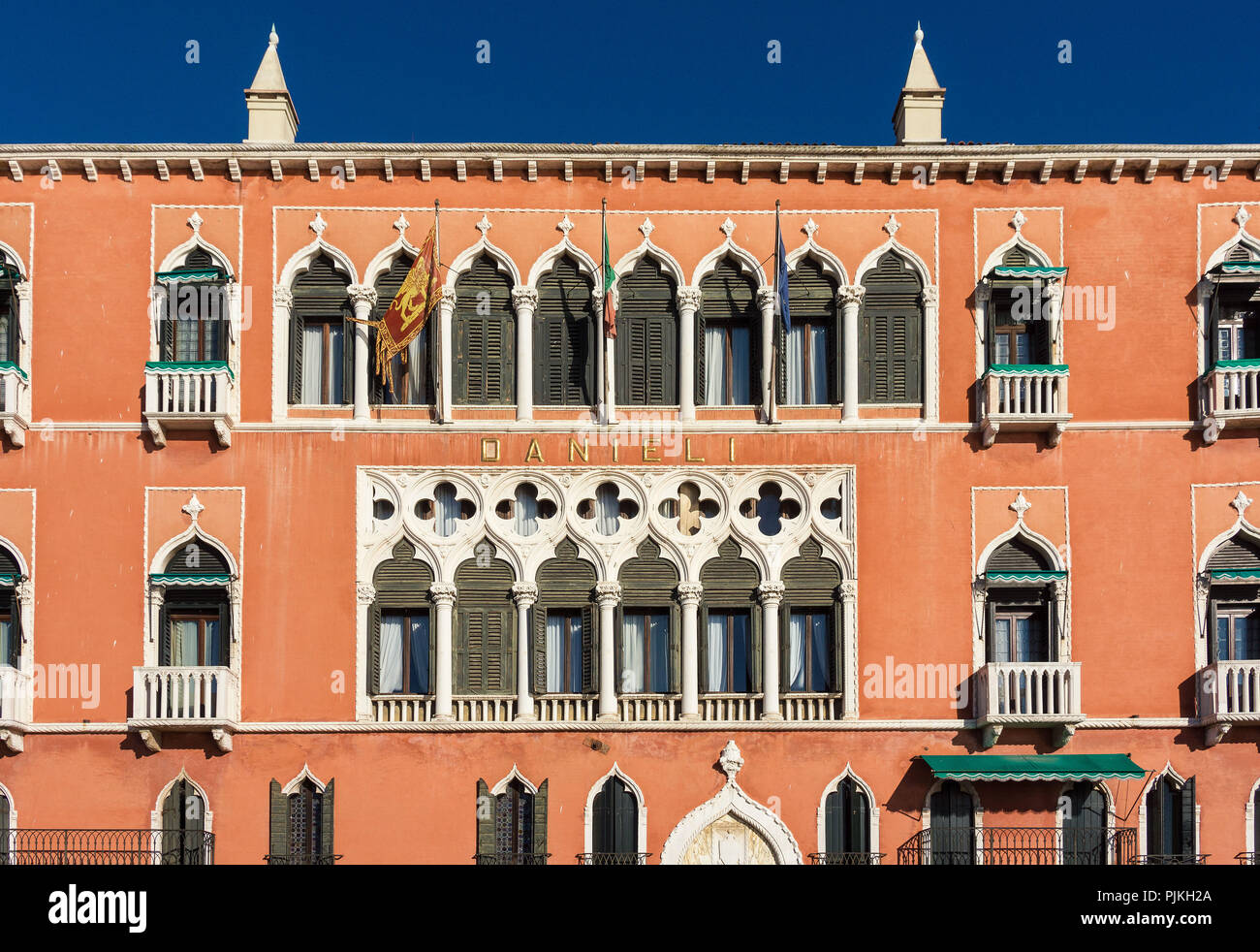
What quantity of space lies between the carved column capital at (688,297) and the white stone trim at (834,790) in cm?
724

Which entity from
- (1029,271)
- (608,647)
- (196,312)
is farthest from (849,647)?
(196,312)

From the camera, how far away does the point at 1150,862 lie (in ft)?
74.7

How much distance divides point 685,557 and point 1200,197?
381 inches

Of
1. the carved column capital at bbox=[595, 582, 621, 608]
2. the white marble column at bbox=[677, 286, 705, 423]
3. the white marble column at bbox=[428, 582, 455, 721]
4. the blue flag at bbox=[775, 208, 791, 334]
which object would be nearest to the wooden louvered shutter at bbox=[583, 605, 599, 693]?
the carved column capital at bbox=[595, 582, 621, 608]

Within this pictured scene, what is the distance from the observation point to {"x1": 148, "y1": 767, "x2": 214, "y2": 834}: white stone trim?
75.7 ft

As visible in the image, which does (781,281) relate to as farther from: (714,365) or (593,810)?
(593,810)

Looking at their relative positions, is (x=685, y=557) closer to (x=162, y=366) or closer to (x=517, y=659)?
(x=517, y=659)

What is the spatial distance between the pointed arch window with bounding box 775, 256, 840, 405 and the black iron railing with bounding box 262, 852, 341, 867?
9505 mm

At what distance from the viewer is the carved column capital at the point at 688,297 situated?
24438 millimetres

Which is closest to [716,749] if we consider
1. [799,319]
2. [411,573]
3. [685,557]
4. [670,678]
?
[670,678]

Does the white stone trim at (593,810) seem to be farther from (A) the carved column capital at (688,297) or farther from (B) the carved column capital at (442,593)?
(A) the carved column capital at (688,297)

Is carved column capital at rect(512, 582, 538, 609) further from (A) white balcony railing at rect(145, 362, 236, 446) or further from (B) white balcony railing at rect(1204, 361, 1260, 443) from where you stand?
(B) white balcony railing at rect(1204, 361, 1260, 443)

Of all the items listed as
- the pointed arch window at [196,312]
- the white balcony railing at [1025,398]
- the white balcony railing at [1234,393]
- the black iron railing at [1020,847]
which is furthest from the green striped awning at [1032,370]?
the pointed arch window at [196,312]
